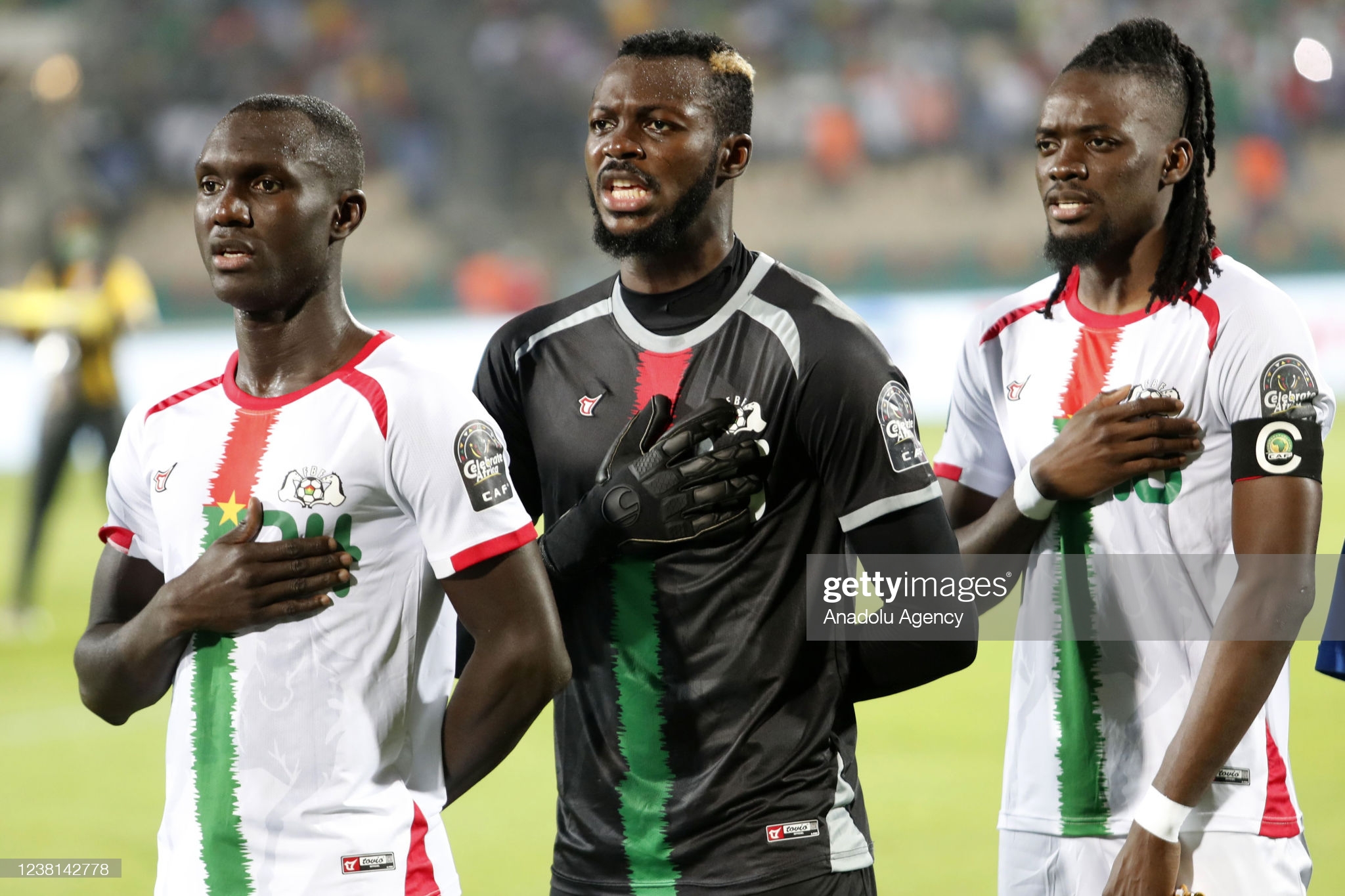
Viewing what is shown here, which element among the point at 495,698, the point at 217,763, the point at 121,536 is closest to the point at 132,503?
the point at 121,536

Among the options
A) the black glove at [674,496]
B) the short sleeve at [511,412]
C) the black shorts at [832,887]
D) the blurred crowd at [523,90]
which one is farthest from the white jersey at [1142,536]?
the blurred crowd at [523,90]

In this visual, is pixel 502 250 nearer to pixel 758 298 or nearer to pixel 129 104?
pixel 129 104

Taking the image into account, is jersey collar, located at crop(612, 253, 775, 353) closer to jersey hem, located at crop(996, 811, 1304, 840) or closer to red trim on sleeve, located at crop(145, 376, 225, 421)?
red trim on sleeve, located at crop(145, 376, 225, 421)

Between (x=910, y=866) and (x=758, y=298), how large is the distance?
3010 millimetres

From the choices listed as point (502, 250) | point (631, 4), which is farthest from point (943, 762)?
point (631, 4)

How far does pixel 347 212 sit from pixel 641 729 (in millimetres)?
941

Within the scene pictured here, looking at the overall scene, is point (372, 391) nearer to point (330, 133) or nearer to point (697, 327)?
point (330, 133)

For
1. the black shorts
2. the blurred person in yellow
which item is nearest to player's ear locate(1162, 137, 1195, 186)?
the black shorts

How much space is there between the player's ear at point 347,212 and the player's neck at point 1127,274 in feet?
4.23

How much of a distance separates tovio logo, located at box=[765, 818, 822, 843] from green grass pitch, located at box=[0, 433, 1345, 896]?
2.57 meters

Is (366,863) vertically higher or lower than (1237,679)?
lower

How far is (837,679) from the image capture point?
96.7 inches

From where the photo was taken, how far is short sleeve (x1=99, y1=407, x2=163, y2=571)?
234 cm

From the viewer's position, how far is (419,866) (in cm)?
215
